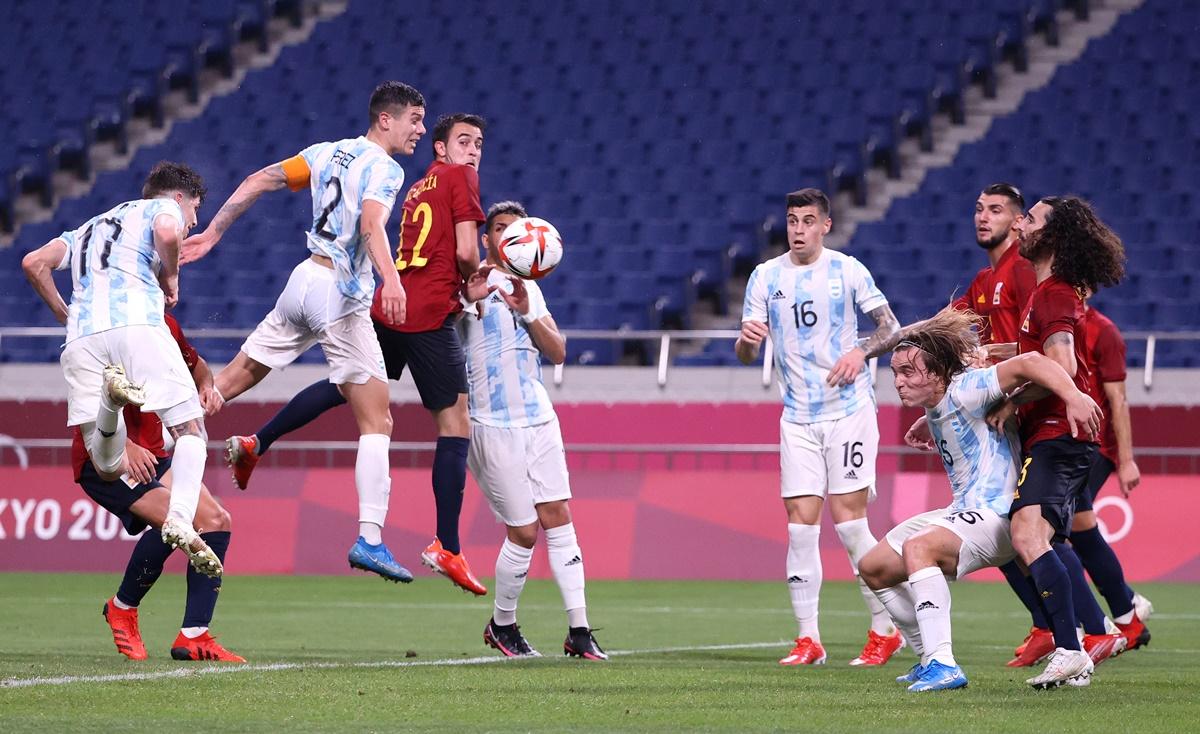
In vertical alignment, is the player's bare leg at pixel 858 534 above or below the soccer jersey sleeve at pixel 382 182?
below

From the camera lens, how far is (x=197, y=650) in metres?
7.63

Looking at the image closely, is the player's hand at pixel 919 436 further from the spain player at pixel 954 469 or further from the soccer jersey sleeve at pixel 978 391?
the soccer jersey sleeve at pixel 978 391

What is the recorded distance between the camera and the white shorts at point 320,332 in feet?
26.9

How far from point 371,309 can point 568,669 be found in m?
2.28

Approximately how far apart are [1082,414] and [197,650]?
13.2 feet

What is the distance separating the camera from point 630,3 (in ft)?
76.9

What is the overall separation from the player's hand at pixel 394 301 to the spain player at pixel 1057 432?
8.78ft

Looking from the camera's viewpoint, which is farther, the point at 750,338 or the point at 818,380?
the point at 818,380

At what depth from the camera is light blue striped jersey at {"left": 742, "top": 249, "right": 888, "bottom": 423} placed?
28.2ft

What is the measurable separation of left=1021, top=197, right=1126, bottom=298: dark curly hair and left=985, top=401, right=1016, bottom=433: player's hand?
62cm

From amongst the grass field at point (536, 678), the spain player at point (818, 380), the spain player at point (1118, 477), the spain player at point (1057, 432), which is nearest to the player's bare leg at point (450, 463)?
the grass field at point (536, 678)

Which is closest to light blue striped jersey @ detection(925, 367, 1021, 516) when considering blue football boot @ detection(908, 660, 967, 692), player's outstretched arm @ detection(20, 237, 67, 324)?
blue football boot @ detection(908, 660, 967, 692)

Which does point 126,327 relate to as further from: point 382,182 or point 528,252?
point 528,252

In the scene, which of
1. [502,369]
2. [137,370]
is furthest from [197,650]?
[502,369]
